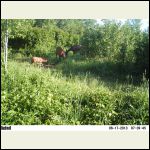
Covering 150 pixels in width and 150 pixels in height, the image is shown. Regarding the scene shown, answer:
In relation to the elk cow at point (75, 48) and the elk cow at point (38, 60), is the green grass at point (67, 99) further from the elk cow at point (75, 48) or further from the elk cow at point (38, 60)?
the elk cow at point (75, 48)

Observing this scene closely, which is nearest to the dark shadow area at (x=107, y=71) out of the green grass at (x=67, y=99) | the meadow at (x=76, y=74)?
the meadow at (x=76, y=74)

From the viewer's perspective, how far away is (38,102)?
706 centimetres

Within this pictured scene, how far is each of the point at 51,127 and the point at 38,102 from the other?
63 cm

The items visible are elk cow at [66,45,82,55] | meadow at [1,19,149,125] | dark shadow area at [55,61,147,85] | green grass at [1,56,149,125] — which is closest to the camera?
green grass at [1,56,149,125]

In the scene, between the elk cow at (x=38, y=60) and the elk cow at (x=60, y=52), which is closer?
the elk cow at (x=38, y=60)

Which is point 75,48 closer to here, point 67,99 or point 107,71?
point 107,71

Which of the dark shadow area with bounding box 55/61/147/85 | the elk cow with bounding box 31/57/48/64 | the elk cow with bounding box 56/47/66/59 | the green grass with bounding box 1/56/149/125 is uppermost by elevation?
the elk cow with bounding box 56/47/66/59

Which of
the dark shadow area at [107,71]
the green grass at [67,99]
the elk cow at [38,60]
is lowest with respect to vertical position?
the green grass at [67,99]

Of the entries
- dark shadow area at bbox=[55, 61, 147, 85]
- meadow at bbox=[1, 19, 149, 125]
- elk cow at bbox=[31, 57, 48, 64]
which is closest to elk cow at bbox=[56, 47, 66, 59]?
meadow at bbox=[1, 19, 149, 125]

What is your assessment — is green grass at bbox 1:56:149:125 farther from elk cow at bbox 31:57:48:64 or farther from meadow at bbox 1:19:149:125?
elk cow at bbox 31:57:48:64

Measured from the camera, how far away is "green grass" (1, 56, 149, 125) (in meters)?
7.00

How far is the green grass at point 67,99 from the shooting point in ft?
23.0

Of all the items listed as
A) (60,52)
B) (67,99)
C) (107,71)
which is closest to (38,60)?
(60,52)

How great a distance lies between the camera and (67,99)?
7.65 m
